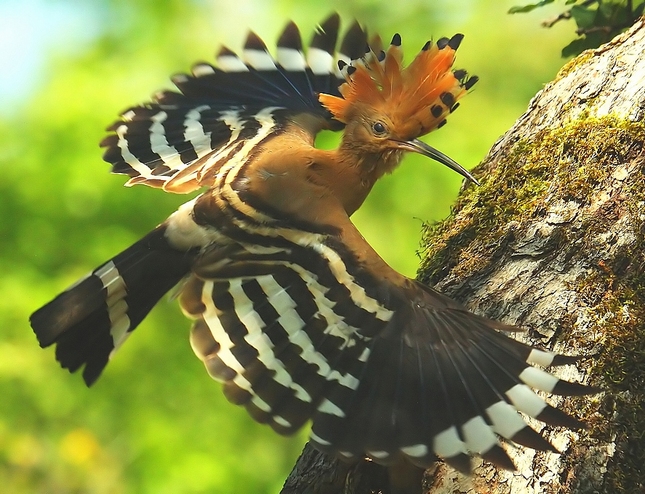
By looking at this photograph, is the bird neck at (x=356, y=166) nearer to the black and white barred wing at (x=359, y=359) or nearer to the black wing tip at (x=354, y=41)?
the black and white barred wing at (x=359, y=359)

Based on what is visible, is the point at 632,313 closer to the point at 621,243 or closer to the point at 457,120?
the point at 621,243

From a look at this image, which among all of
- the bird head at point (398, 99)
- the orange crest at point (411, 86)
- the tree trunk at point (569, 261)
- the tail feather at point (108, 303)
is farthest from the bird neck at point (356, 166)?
the tail feather at point (108, 303)

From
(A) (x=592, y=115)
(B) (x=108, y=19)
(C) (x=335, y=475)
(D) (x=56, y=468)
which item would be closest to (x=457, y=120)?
(B) (x=108, y=19)

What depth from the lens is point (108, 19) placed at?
5.30m

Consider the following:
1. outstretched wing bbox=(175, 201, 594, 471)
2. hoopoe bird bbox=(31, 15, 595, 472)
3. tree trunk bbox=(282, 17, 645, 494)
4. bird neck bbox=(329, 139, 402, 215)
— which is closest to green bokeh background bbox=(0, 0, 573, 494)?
hoopoe bird bbox=(31, 15, 595, 472)

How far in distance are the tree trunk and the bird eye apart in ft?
1.08

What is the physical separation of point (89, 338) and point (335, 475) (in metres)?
0.86

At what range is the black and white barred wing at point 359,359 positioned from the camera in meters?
1.73

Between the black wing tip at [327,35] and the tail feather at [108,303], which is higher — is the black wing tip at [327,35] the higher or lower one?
the higher one

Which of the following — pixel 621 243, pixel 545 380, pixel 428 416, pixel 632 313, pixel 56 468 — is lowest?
pixel 56 468

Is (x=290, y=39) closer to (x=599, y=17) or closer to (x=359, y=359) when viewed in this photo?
(x=599, y=17)

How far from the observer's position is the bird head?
7.79ft

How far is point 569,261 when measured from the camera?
1.95 meters

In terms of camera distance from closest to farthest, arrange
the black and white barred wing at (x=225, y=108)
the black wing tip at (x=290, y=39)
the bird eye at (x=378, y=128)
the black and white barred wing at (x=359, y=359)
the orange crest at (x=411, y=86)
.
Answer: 1. the black and white barred wing at (x=359, y=359)
2. the orange crest at (x=411, y=86)
3. the bird eye at (x=378, y=128)
4. the black and white barred wing at (x=225, y=108)
5. the black wing tip at (x=290, y=39)
